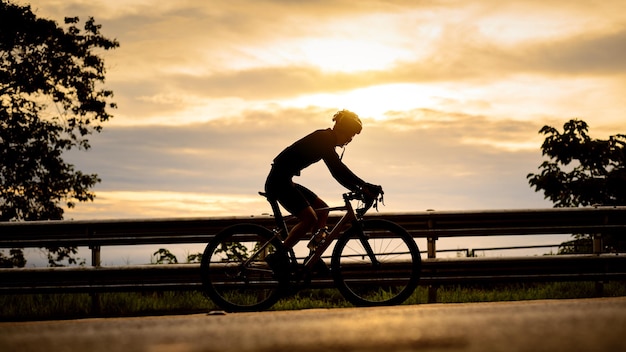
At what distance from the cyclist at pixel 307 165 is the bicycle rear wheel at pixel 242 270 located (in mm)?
363

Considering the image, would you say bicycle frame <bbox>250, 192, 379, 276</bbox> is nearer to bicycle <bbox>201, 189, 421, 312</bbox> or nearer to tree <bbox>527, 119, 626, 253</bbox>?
bicycle <bbox>201, 189, 421, 312</bbox>

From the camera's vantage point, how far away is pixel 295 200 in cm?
793

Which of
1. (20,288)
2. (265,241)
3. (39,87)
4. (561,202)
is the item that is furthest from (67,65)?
(265,241)

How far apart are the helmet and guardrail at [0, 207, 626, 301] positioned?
65.3 inches

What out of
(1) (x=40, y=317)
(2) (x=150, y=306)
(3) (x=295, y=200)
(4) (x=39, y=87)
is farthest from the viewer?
(4) (x=39, y=87)

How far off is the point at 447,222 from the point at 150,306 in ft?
11.6

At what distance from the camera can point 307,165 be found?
801cm

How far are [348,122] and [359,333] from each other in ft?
11.2

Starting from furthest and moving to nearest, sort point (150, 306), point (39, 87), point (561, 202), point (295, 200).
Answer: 1. point (39, 87)
2. point (561, 202)
3. point (150, 306)
4. point (295, 200)

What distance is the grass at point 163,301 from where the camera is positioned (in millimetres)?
9227

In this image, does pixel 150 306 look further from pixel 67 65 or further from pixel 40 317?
pixel 67 65

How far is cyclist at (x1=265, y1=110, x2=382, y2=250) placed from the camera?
7863mm

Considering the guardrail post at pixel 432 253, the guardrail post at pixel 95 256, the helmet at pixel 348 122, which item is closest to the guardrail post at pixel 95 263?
the guardrail post at pixel 95 256

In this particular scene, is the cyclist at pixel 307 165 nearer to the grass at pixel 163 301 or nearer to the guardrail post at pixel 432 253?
the grass at pixel 163 301
